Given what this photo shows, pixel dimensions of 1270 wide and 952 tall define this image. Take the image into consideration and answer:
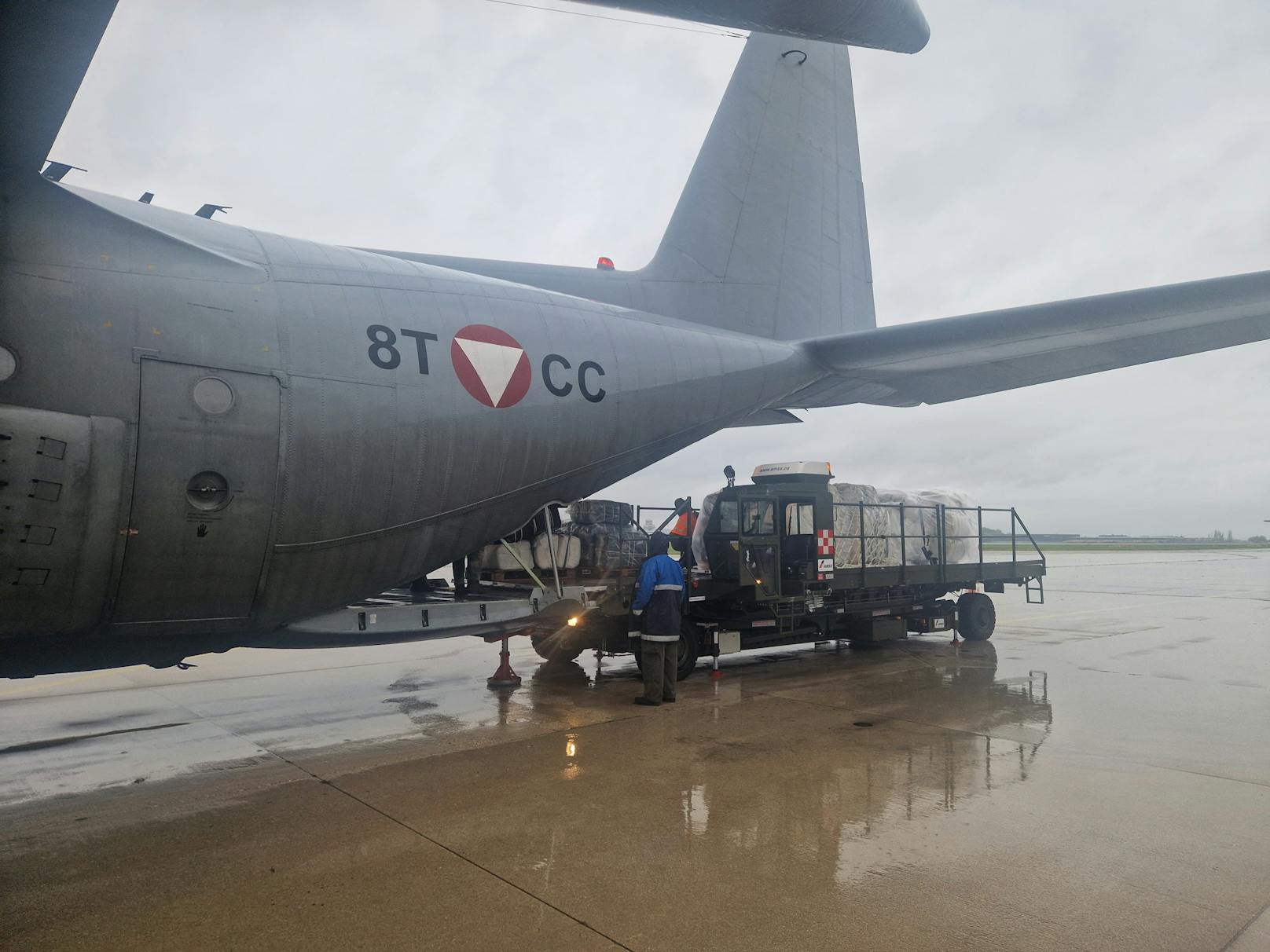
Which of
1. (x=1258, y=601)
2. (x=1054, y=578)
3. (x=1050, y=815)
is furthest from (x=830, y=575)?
(x=1054, y=578)

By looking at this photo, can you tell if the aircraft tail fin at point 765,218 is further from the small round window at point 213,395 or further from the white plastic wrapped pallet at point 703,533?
the small round window at point 213,395

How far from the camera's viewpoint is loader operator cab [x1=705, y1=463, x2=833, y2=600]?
32.5ft

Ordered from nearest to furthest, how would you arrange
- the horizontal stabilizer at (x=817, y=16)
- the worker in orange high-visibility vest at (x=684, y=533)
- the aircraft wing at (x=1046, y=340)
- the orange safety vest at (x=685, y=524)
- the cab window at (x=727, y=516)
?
the horizontal stabilizer at (x=817, y=16)
the aircraft wing at (x=1046, y=340)
the worker in orange high-visibility vest at (x=684, y=533)
the orange safety vest at (x=685, y=524)
the cab window at (x=727, y=516)

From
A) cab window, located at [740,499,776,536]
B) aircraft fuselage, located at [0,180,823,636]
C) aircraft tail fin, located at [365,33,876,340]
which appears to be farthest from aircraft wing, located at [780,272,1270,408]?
aircraft fuselage, located at [0,180,823,636]

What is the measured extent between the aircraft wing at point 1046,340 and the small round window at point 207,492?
6804mm

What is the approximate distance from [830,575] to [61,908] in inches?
337

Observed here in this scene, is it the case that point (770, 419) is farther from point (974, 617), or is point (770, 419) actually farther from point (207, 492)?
point (207, 492)

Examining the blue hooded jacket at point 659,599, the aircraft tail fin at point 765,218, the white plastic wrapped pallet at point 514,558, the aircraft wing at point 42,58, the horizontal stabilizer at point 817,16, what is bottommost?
the blue hooded jacket at point 659,599

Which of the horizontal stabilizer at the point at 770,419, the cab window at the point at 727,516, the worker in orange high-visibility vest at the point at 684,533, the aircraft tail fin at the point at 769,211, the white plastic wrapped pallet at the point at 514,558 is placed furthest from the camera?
the cab window at the point at 727,516

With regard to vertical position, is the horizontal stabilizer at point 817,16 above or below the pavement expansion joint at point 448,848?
above

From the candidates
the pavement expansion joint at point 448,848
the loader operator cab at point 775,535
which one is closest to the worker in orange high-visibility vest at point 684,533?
the loader operator cab at point 775,535

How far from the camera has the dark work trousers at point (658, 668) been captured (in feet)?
27.7

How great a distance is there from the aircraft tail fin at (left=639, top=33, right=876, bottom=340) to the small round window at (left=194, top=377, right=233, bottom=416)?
525cm

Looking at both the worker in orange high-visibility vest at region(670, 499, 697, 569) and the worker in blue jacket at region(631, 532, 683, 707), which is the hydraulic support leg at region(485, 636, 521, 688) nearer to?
the worker in blue jacket at region(631, 532, 683, 707)
